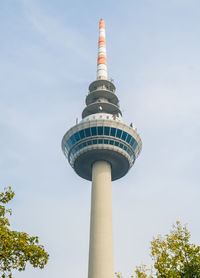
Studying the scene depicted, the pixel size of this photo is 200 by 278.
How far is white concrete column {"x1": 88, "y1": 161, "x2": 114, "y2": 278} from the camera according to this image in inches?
2263

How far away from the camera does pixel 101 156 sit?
7012cm

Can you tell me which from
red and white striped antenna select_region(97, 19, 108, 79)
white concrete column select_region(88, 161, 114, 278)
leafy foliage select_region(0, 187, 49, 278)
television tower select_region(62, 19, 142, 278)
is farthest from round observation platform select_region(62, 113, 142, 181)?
leafy foliage select_region(0, 187, 49, 278)

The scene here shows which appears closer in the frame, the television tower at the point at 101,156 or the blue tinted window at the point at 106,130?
the television tower at the point at 101,156

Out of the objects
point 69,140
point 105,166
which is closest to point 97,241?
point 105,166

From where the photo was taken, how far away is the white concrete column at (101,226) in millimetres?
57481

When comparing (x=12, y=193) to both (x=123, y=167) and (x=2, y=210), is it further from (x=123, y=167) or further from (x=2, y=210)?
(x=123, y=167)

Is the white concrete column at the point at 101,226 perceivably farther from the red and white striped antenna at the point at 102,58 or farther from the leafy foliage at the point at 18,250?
the leafy foliage at the point at 18,250

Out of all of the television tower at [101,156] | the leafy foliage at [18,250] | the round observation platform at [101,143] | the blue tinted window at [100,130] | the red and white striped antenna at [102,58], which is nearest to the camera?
the leafy foliage at [18,250]

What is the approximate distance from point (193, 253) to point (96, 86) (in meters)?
66.4

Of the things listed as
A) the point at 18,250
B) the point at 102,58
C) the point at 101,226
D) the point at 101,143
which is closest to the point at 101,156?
the point at 101,143

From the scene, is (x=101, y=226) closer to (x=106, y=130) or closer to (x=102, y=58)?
(x=106, y=130)

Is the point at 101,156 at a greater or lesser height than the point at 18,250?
greater

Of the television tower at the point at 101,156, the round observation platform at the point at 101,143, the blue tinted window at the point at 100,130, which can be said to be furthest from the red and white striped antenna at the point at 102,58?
the blue tinted window at the point at 100,130

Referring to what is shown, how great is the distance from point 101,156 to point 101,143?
3.12 metres
